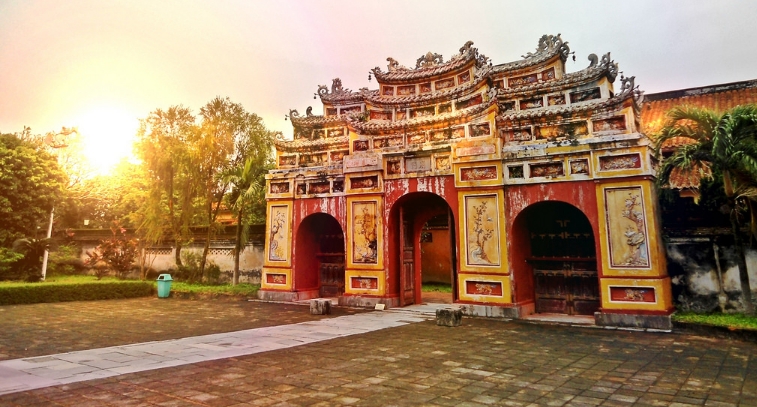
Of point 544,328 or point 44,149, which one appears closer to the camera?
point 544,328

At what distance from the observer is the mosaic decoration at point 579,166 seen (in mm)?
10641

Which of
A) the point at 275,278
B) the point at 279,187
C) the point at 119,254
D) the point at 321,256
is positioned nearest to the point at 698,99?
the point at 321,256

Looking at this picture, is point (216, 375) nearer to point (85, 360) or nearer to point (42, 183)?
point (85, 360)

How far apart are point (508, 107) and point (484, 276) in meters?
5.63

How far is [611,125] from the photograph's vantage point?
1077 cm

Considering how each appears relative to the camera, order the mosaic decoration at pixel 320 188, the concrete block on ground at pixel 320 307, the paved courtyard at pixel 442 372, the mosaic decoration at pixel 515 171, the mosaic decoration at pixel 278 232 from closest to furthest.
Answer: the paved courtyard at pixel 442 372
the mosaic decoration at pixel 515 171
the concrete block on ground at pixel 320 307
the mosaic decoration at pixel 320 188
the mosaic decoration at pixel 278 232

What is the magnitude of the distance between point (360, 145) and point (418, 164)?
2252 millimetres

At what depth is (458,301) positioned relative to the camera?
11.6 m

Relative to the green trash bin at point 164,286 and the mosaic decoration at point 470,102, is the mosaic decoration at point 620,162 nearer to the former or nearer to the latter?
the mosaic decoration at point 470,102

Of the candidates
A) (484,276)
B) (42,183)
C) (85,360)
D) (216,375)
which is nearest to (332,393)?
(216,375)

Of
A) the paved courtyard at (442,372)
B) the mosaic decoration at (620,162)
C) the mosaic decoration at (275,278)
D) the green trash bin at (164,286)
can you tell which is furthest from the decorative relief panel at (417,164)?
the green trash bin at (164,286)

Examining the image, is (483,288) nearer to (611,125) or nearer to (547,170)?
(547,170)

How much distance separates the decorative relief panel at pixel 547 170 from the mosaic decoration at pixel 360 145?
523cm

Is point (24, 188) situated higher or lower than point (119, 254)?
higher
